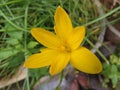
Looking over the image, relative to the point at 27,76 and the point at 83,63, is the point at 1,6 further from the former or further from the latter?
the point at 83,63

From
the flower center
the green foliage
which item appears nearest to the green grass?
the green foliage

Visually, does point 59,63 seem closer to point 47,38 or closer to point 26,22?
point 47,38

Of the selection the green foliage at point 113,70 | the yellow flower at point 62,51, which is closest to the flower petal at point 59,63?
the yellow flower at point 62,51

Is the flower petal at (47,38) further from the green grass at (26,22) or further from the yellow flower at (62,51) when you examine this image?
the green grass at (26,22)

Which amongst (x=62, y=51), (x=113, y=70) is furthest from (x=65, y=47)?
(x=113, y=70)

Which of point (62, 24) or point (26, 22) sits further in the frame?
point (26, 22)

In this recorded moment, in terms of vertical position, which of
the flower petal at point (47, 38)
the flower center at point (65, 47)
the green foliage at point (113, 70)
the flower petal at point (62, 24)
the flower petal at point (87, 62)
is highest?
the flower petal at point (62, 24)

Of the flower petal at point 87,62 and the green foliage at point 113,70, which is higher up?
the flower petal at point 87,62

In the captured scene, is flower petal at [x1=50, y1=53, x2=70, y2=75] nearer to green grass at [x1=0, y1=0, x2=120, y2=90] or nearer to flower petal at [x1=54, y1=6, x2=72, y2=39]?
flower petal at [x1=54, y1=6, x2=72, y2=39]
